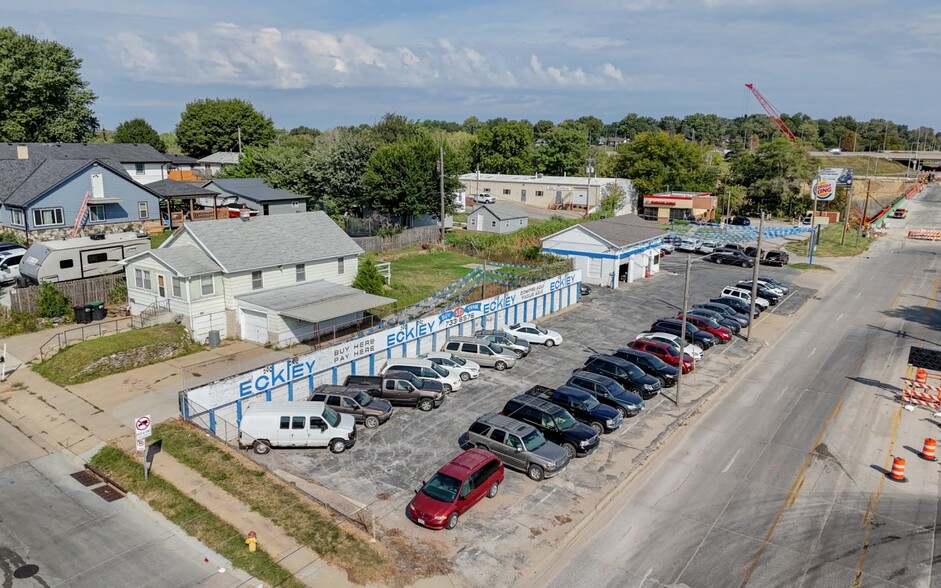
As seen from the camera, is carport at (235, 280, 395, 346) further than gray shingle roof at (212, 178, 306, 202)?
No

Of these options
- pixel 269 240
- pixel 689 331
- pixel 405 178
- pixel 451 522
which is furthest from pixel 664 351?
pixel 405 178

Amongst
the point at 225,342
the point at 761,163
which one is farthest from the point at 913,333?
the point at 761,163

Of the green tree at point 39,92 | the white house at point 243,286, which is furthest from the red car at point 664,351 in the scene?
the green tree at point 39,92

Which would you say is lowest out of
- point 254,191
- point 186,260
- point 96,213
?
point 186,260

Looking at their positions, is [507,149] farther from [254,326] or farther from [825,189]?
[254,326]

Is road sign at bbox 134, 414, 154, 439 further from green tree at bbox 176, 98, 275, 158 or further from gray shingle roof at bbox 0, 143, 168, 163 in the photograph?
green tree at bbox 176, 98, 275, 158

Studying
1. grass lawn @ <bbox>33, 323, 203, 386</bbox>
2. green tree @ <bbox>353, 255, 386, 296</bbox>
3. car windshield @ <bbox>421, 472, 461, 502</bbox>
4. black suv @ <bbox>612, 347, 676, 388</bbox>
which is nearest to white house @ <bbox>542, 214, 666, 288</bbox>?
green tree @ <bbox>353, 255, 386, 296</bbox>
